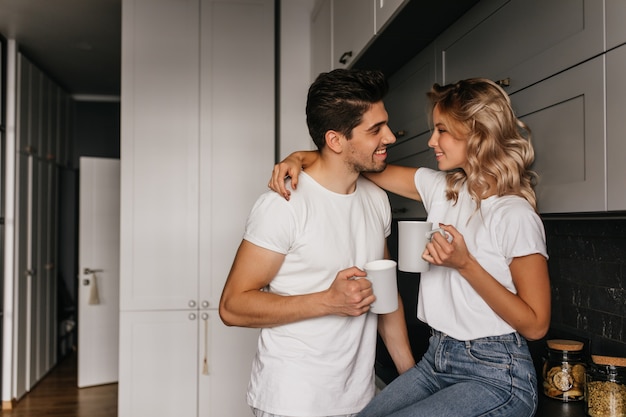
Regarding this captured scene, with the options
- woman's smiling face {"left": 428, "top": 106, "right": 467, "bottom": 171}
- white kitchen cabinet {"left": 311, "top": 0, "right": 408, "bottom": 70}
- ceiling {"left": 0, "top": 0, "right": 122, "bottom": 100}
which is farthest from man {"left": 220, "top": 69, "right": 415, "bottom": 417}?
ceiling {"left": 0, "top": 0, "right": 122, "bottom": 100}

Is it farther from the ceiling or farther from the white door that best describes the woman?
the white door

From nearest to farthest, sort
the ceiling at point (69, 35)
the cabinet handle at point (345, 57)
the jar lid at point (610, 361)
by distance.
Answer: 1. the jar lid at point (610, 361)
2. the cabinet handle at point (345, 57)
3. the ceiling at point (69, 35)

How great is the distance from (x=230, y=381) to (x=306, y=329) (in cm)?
174

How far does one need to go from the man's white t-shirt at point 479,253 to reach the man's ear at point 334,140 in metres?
0.30

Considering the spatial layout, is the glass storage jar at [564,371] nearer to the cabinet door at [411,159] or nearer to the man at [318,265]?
the man at [318,265]

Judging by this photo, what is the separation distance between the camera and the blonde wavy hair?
4.23 ft

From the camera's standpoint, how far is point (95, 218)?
A: 5.02m

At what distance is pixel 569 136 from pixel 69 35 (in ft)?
13.1

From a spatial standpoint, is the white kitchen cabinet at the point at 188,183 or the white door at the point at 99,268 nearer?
the white kitchen cabinet at the point at 188,183

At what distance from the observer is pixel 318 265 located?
1.55 metres

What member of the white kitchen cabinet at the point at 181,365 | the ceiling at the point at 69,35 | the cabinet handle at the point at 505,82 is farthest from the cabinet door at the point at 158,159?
the cabinet handle at the point at 505,82

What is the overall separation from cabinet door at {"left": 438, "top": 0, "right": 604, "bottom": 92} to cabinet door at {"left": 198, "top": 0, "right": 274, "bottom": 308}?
1.56 metres

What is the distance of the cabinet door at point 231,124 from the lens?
3117 millimetres

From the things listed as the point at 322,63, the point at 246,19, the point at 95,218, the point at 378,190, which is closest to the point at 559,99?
the point at 378,190
